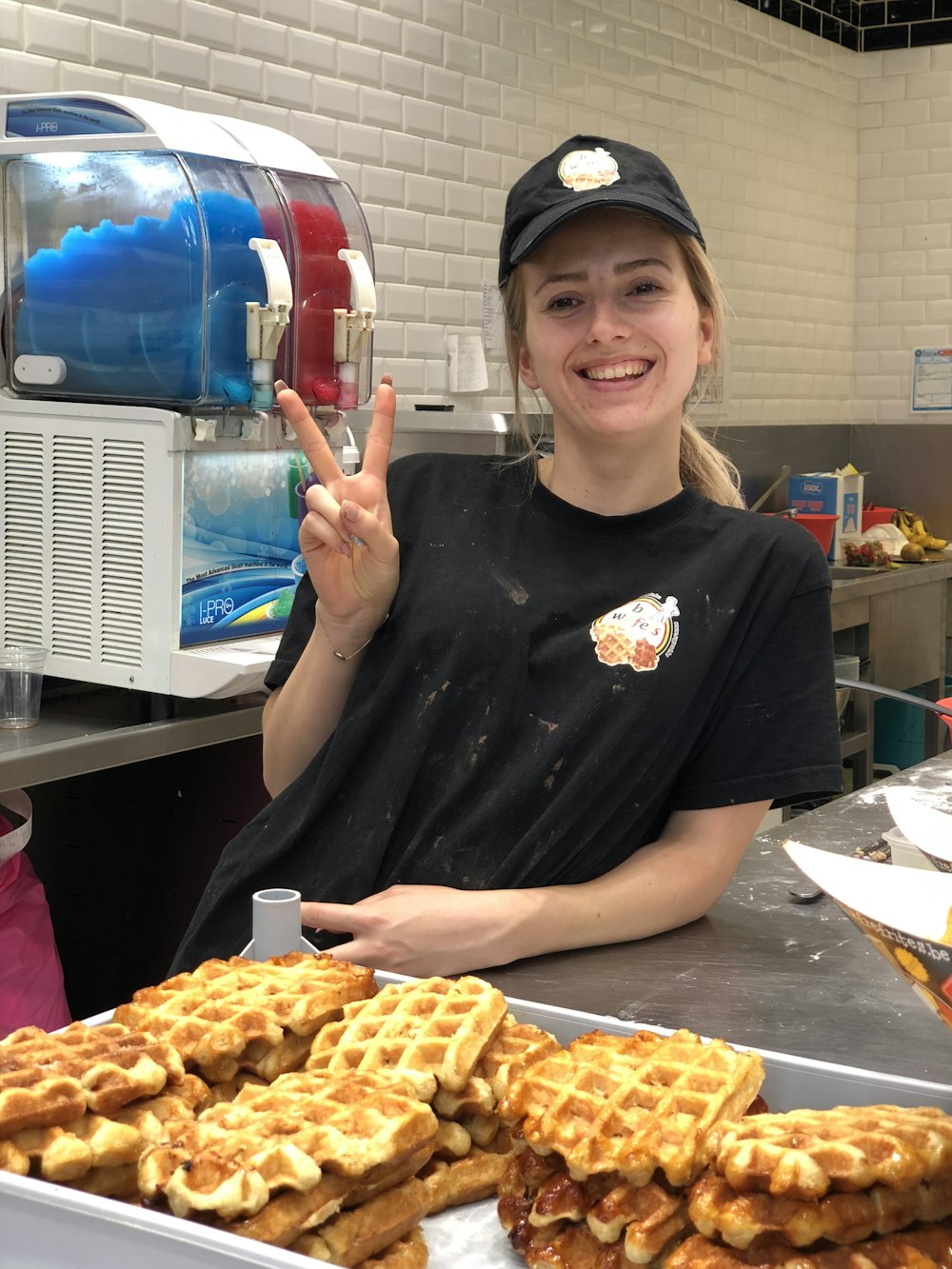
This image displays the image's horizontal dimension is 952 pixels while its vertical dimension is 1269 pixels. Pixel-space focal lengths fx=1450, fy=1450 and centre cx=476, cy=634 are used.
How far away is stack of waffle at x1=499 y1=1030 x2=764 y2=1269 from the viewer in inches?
29.1

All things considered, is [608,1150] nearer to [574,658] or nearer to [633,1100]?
[633,1100]

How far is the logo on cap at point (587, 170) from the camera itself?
159 centimetres

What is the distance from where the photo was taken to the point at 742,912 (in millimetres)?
1632

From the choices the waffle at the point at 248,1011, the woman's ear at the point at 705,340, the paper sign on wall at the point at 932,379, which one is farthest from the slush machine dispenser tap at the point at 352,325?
the paper sign on wall at the point at 932,379

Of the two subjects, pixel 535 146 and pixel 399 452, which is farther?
pixel 535 146

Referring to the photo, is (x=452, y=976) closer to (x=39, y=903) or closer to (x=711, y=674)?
(x=711, y=674)

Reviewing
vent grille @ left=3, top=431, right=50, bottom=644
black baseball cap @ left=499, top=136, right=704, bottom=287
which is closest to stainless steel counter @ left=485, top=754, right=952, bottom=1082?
black baseball cap @ left=499, top=136, right=704, bottom=287

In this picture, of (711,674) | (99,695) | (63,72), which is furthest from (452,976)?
(63,72)

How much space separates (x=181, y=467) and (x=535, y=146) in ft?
8.32

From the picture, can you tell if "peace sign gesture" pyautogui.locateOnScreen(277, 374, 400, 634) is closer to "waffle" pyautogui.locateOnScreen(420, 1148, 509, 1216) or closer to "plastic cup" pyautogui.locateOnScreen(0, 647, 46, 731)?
"waffle" pyautogui.locateOnScreen(420, 1148, 509, 1216)

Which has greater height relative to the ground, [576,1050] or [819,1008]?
[576,1050]

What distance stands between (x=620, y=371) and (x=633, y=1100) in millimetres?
987

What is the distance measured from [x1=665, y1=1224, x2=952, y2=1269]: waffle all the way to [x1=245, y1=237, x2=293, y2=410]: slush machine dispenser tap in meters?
1.96

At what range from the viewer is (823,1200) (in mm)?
707
